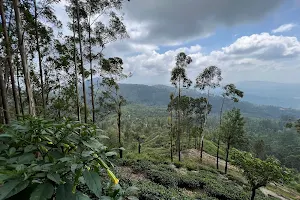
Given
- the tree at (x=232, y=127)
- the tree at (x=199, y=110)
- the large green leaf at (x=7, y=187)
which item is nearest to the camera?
the large green leaf at (x=7, y=187)

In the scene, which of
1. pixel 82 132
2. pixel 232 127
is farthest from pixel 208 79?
pixel 82 132

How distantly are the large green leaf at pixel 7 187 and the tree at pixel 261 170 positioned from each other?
12552 millimetres

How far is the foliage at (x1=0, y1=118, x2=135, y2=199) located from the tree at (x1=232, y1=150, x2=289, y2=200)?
11968mm

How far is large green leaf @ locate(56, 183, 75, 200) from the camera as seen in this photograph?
3.03ft

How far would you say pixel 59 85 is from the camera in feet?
61.1

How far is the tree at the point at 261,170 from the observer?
34.7 ft

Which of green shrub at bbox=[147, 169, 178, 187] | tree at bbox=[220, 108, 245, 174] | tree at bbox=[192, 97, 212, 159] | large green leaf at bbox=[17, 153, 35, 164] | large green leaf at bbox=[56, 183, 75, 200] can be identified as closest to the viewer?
large green leaf at bbox=[56, 183, 75, 200]

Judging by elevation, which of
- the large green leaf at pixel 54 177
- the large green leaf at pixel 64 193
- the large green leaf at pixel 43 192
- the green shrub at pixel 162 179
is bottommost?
the green shrub at pixel 162 179

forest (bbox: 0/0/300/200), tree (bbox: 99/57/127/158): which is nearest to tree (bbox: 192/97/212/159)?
forest (bbox: 0/0/300/200)

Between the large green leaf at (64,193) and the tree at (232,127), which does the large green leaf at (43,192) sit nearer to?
the large green leaf at (64,193)

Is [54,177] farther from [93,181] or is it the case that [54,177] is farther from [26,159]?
[26,159]

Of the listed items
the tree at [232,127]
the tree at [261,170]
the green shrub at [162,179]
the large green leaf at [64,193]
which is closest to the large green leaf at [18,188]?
the large green leaf at [64,193]

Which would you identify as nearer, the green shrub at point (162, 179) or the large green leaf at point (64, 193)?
the large green leaf at point (64, 193)

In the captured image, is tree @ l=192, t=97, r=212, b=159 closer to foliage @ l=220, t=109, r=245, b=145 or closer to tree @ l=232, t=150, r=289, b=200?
foliage @ l=220, t=109, r=245, b=145
